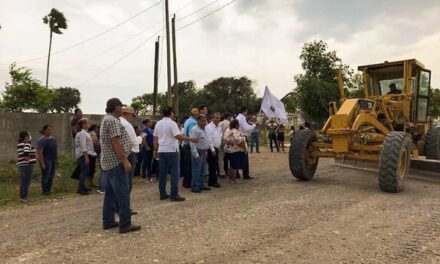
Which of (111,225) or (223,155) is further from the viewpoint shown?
(223,155)

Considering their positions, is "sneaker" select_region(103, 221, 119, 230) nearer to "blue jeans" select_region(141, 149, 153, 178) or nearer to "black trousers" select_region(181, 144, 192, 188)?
"black trousers" select_region(181, 144, 192, 188)

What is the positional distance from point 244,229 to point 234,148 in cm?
459

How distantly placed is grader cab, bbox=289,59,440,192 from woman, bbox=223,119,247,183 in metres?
1.16

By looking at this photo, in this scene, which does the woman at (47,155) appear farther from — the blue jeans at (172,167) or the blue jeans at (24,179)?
the blue jeans at (172,167)

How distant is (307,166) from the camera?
10.6m

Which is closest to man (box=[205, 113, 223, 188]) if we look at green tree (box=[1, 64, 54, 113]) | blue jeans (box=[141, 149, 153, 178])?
blue jeans (box=[141, 149, 153, 178])

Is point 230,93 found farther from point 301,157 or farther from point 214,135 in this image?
point 301,157

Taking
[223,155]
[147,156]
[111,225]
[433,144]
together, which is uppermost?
[433,144]

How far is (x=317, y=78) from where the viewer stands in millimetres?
27891

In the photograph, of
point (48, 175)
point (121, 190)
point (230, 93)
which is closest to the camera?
point (121, 190)

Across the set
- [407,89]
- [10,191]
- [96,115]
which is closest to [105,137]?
[10,191]

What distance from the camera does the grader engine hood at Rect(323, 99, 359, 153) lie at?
9.61m

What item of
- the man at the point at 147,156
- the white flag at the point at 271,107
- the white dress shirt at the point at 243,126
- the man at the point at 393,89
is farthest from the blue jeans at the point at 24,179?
the white flag at the point at 271,107

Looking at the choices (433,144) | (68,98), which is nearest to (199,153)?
(433,144)
